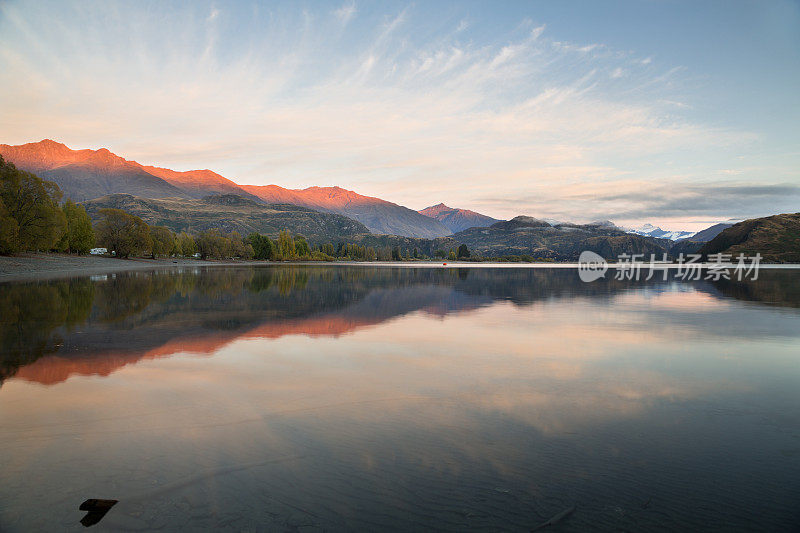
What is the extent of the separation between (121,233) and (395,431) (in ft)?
416

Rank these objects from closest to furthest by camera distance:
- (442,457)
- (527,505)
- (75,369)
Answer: (527,505) → (442,457) → (75,369)

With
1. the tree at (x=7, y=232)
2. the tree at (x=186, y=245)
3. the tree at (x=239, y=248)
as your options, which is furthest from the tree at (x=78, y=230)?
the tree at (x=239, y=248)

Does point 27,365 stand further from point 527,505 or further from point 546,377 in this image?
point 546,377

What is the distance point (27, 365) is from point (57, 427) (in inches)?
257

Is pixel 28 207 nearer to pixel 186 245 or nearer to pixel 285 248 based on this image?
pixel 186 245

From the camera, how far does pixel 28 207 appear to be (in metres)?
68.8

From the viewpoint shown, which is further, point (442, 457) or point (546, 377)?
point (546, 377)

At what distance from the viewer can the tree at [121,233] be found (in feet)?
359

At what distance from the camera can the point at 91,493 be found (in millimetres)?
6035

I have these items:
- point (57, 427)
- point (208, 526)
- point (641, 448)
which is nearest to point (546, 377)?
point (641, 448)

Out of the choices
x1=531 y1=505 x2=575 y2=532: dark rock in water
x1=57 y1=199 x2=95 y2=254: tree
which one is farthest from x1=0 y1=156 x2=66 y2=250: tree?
x1=531 y1=505 x2=575 y2=532: dark rock in water

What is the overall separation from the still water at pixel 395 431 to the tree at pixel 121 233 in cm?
10907

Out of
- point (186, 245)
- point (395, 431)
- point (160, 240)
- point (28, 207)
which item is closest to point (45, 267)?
point (28, 207)

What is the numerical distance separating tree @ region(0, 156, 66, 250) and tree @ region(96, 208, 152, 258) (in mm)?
39109
